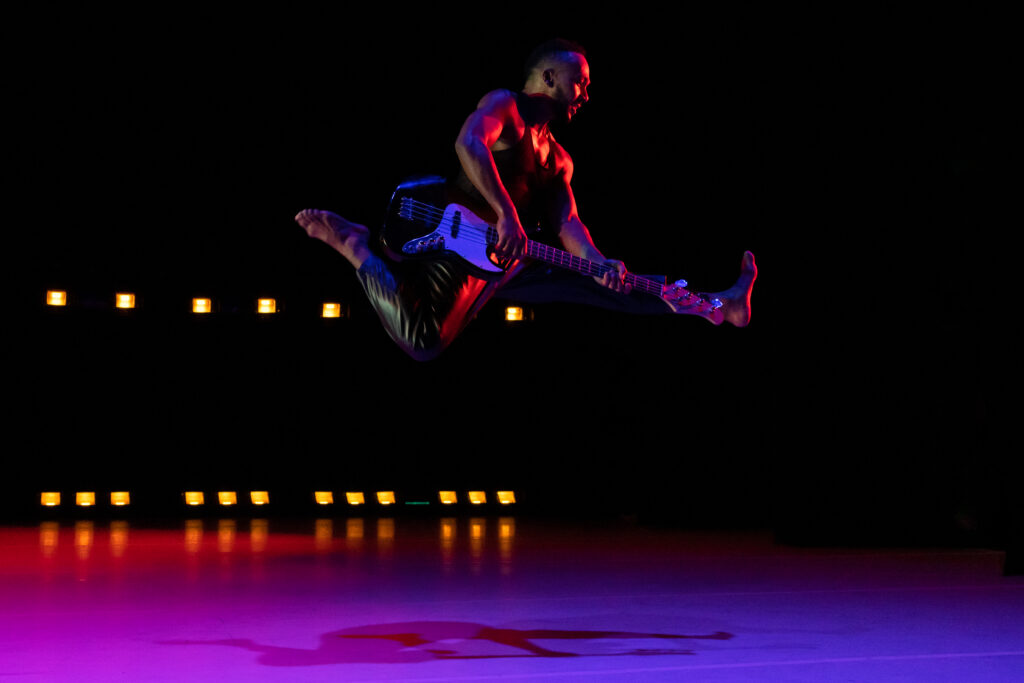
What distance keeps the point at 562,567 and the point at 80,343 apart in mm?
5346

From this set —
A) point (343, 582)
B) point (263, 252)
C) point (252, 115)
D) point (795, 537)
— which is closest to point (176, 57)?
point (252, 115)

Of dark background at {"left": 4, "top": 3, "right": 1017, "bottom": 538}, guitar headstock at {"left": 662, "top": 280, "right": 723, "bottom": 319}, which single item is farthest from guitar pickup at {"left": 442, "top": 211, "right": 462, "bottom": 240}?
dark background at {"left": 4, "top": 3, "right": 1017, "bottom": 538}

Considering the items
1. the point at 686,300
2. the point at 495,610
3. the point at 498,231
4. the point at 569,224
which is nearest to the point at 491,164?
the point at 498,231

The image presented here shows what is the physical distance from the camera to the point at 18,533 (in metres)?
9.06

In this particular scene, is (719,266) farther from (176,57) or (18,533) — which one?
(18,533)

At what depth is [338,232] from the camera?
3982mm

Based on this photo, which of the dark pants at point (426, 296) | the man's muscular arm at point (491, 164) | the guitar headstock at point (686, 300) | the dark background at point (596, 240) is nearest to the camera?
the man's muscular arm at point (491, 164)

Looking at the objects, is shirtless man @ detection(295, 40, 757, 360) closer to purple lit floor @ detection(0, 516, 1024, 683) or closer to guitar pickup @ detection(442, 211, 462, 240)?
guitar pickup @ detection(442, 211, 462, 240)

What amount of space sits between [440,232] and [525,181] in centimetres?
45

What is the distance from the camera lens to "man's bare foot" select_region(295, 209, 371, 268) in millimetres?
3947

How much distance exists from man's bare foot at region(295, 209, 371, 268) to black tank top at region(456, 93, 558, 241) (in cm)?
39

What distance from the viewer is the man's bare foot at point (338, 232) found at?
155 inches

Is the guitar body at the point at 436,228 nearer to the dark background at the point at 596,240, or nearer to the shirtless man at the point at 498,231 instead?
the shirtless man at the point at 498,231

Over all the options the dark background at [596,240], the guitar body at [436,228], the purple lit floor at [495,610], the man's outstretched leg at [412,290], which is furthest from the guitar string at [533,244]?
the dark background at [596,240]
